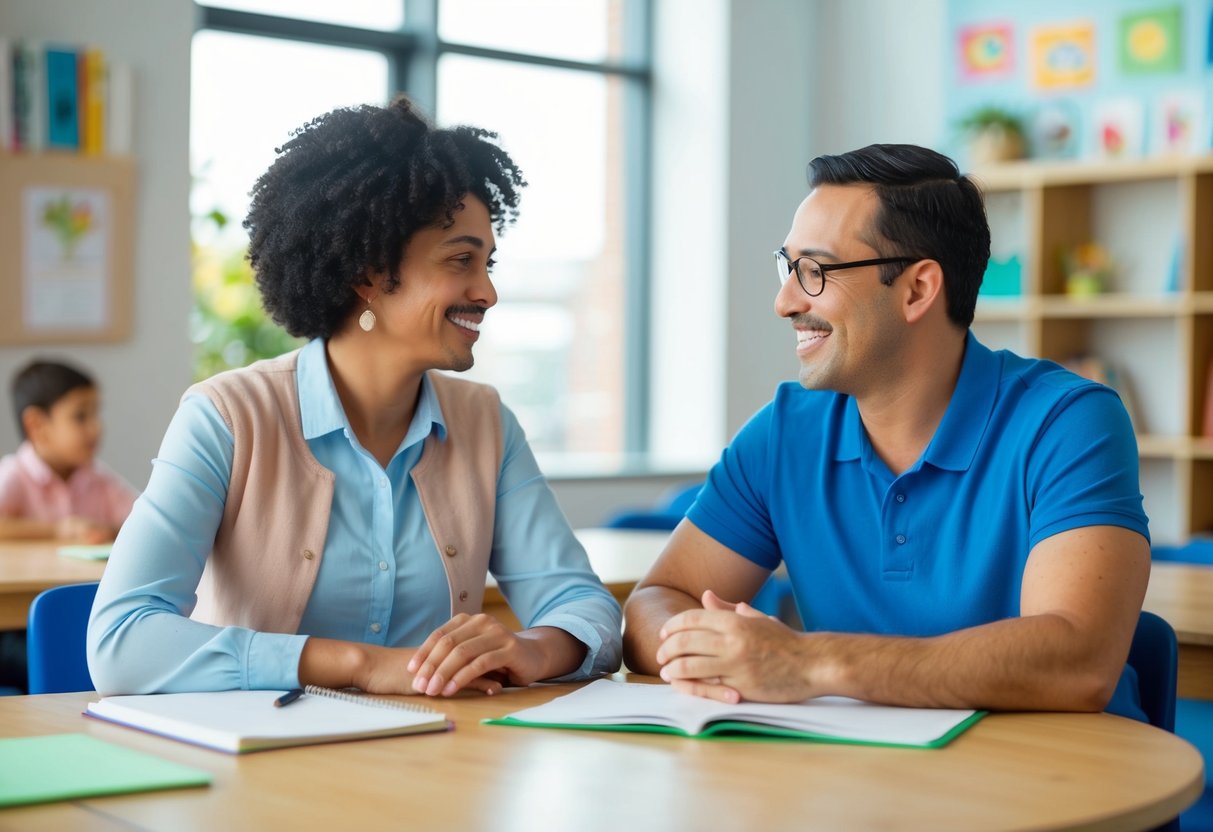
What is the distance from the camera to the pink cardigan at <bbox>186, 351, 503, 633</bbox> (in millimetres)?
1889

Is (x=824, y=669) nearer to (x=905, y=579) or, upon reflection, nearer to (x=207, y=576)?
(x=905, y=579)

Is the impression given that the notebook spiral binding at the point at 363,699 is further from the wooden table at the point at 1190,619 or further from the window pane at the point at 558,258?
the window pane at the point at 558,258

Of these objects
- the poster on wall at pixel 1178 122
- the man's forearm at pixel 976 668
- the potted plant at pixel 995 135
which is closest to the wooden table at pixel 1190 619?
the man's forearm at pixel 976 668

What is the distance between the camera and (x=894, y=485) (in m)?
1.94

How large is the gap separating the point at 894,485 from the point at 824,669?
0.45m

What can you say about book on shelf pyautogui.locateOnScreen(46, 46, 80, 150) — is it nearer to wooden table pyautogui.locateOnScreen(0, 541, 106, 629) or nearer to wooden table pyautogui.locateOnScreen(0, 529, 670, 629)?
wooden table pyautogui.locateOnScreen(0, 529, 670, 629)

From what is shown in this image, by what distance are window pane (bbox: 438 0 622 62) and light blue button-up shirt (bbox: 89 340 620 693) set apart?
4.22 m

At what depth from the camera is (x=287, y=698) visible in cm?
157

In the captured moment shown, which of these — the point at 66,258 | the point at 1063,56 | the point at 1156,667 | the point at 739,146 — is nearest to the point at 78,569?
the point at 66,258

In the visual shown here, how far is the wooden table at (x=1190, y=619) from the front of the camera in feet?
7.61

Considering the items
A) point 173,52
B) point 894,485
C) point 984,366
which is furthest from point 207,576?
point 173,52

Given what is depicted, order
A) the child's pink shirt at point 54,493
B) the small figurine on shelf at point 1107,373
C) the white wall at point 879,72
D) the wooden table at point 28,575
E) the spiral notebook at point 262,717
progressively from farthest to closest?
the white wall at point 879,72
the small figurine on shelf at point 1107,373
the child's pink shirt at point 54,493
the wooden table at point 28,575
the spiral notebook at point 262,717

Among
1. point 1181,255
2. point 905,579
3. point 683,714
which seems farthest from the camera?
point 1181,255

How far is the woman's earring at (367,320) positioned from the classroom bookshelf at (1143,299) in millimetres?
4074
